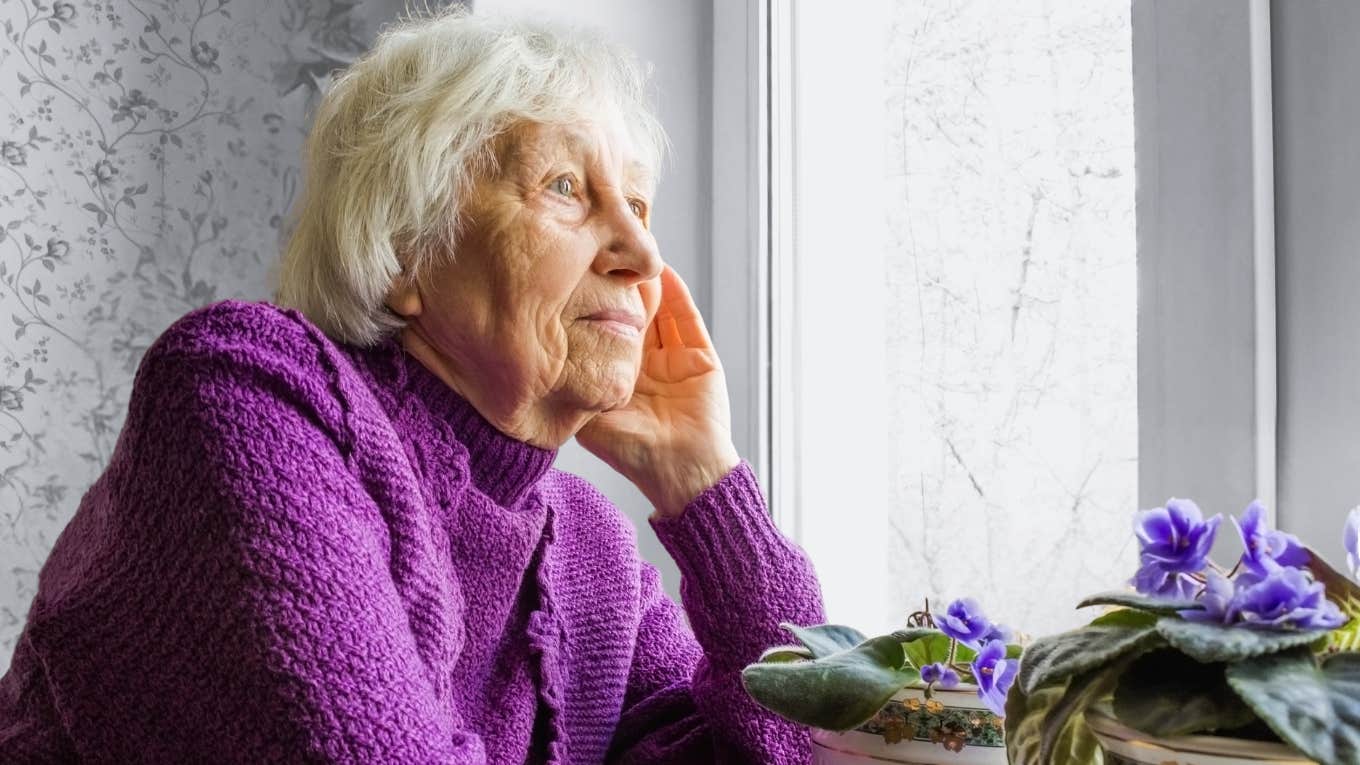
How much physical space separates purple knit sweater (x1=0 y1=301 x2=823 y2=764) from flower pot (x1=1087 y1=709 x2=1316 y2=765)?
0.45 metres

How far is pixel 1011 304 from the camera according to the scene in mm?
1370

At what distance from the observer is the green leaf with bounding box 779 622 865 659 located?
0.85m

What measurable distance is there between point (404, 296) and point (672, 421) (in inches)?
13.5

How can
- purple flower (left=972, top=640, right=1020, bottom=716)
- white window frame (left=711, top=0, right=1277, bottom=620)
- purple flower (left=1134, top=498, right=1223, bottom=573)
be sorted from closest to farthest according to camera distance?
purple flower (left=1134, top=498, right=1223, bottom=573), purple flower (left=972, top=640, right=1020, bottom=716), white window frame (left=711, top=0, right=1277, bottom=620)

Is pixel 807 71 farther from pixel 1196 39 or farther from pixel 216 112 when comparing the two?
pixel 216 112

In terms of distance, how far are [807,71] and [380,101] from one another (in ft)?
2.64

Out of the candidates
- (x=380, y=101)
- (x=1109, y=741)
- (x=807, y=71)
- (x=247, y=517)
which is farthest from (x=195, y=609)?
(x=807, y=71)

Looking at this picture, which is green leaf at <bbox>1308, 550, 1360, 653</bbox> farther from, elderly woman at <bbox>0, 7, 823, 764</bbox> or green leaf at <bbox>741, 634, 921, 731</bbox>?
elderly woman at <bbox>0, 7, 823, 764</bbox>

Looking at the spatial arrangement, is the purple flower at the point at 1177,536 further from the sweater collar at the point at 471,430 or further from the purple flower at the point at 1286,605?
the sweater collar at the point at 471,430

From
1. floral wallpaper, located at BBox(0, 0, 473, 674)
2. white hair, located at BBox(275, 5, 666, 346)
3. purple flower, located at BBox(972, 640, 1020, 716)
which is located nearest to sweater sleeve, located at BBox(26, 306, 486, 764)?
white hair, located at BBox(275, 5, 666, 346)

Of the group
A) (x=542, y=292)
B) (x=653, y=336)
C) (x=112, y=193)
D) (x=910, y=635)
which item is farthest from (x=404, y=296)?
(x=112, y=193)

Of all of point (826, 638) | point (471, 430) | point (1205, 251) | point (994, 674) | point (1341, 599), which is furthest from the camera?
point (471, 430)

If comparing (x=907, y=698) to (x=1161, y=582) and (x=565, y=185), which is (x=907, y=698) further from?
(x=565, y=185)

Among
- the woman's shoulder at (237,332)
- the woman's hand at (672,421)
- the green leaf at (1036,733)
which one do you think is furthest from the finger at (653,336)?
the green leaf at (1036,733)
